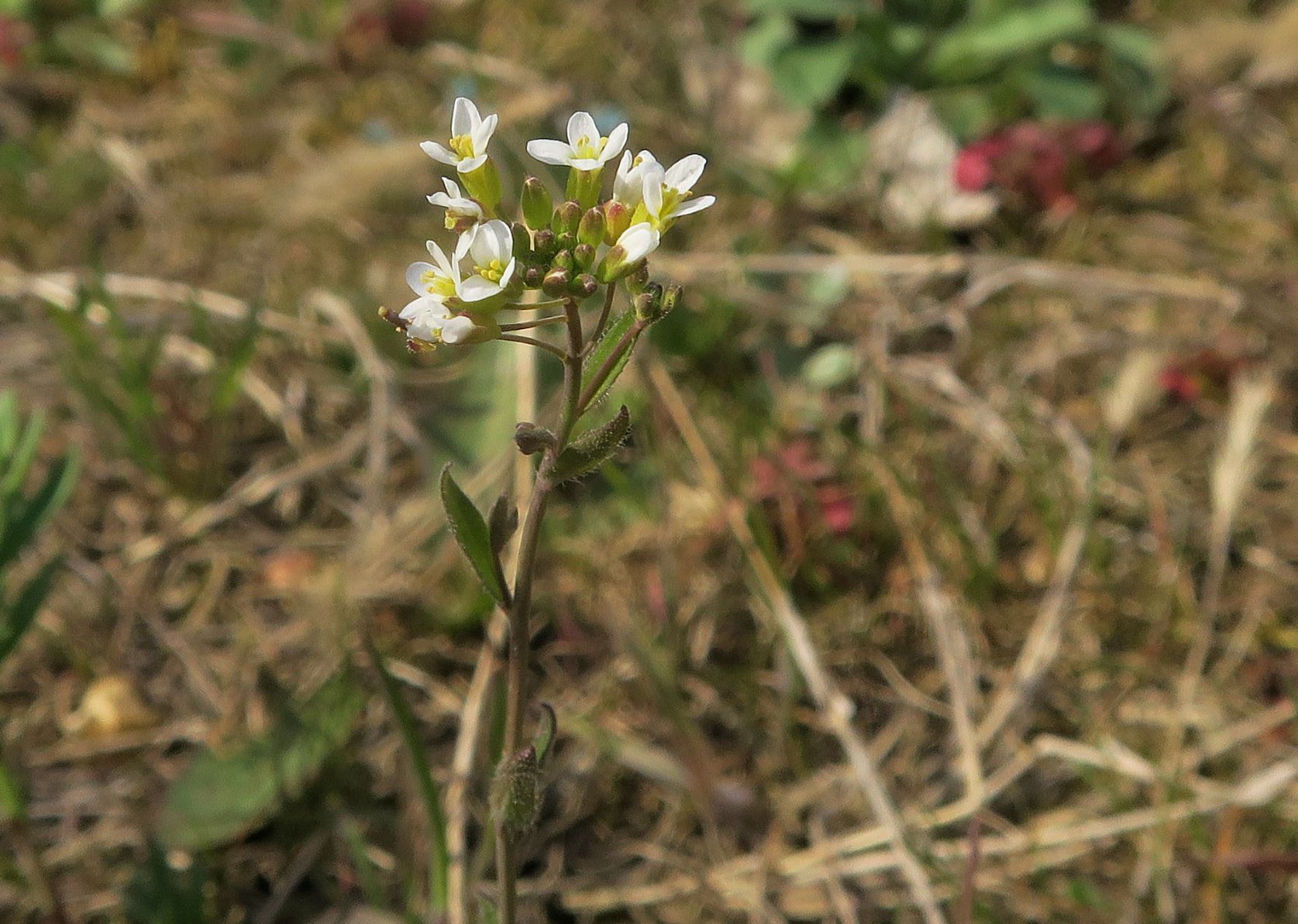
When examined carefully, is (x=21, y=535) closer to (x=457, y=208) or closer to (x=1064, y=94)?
(x=457, y=208)

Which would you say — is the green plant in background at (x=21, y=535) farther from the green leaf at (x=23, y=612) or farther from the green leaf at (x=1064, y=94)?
the green leaf at (x=1064, y=94)

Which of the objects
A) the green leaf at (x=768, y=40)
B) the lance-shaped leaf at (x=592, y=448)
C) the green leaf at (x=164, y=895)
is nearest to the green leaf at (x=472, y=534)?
the lance-shaped leaf at (x=592, y=448)

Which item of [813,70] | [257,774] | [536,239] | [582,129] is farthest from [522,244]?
[813,70]

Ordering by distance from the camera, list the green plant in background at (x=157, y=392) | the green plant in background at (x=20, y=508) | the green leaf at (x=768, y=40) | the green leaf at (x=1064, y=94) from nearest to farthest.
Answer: the green plant in background at (x=20, y=508)
the green plant in background at (x=157, y=392)
the green leaf at (x=1064, y=94)
the green leaf at (x=768, y=40)

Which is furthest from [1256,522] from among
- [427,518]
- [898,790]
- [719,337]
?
[427,518]

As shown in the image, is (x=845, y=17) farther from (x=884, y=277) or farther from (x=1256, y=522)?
(x=1256, y=522)

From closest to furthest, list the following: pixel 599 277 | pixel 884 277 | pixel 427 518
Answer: pixel 599 277 → pixel 427 518 → pixel 884 277
